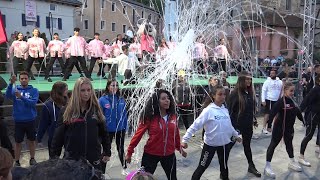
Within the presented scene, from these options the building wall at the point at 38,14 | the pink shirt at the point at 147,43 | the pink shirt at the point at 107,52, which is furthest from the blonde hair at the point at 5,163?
the building wall at the point at 38,14

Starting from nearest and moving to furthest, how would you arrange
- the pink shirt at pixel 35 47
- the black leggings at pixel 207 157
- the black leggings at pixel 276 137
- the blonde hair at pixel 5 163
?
the blonde hair at pixel 5 163 < the black leggings at pixel 207 157 < the black leggings at pixel 276 137 < the pink shirt at pixel 35 47

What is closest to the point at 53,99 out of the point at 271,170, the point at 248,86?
the point at 248,86

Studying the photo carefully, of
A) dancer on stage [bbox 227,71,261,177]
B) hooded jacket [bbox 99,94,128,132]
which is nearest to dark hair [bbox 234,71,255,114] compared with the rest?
dancer on stage [bbox 227,71,261,177]

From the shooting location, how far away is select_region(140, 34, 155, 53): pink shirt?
19.7ft

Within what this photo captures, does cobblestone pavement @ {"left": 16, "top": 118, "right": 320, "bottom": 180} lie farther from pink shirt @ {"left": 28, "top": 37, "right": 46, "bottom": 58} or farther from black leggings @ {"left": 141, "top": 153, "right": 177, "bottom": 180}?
pink shirt @ {"left": 28, "top": 37, "right": 46, "bottom": 58}

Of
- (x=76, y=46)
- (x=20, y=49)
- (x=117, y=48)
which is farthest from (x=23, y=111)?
(x=117, y=48)

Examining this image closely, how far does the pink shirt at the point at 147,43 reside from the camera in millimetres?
6013

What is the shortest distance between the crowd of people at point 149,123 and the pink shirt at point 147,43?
1086mm

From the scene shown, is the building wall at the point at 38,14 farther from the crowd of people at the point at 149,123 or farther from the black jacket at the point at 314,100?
the black jacket at the point at 314,100

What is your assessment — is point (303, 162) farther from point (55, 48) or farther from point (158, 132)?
point (55, 48)

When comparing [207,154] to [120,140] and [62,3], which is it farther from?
[62,3]

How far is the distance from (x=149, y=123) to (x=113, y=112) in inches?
55.7

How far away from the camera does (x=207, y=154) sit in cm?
436

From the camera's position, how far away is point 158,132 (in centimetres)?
390
